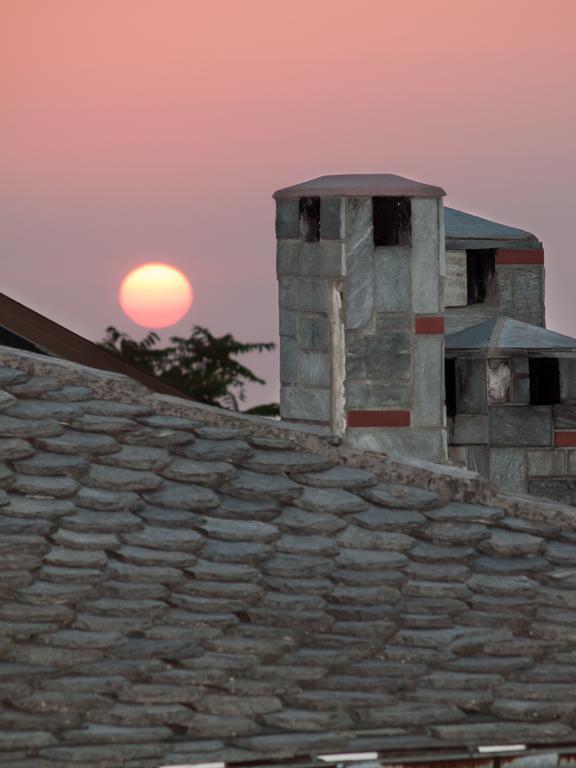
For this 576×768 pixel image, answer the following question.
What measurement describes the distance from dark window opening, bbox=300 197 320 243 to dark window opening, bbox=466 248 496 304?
12.2ft

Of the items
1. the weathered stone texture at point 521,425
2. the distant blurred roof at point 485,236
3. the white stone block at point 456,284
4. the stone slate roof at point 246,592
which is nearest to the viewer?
the stone slate roof at point 246,592

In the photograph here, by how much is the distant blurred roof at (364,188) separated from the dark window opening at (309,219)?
0.06 m

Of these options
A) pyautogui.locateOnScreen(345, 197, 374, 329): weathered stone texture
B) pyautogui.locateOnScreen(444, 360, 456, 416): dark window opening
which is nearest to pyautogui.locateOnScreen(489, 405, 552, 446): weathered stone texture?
pyautogui.locateOnScreen(444, 360, 456, 416): dark window opening

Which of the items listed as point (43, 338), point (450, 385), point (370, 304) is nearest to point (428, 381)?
point (370, 304)

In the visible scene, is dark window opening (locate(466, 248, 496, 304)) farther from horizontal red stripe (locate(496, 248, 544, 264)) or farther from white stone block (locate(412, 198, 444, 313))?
white stone block (locate(412, 198, 444, 313))

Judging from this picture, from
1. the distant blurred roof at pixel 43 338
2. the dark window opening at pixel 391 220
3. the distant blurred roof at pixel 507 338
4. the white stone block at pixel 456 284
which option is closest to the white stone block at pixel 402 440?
the dark window opening at pixel 391 220

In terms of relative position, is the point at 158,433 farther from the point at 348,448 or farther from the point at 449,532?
the point at 449,532

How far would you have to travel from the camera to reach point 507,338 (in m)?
13.4

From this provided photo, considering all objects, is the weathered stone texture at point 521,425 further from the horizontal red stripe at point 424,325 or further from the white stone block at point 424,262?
the white stone block at point 424,262

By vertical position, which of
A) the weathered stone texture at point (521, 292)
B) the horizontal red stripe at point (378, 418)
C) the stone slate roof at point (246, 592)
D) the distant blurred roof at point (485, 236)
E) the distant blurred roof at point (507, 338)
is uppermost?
the distant blurred roof at point (485, 236)

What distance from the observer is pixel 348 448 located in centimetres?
789

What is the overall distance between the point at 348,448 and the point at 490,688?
143 cm

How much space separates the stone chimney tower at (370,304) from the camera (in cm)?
Result: 1116

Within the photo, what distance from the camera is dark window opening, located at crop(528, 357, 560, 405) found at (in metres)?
13.2
